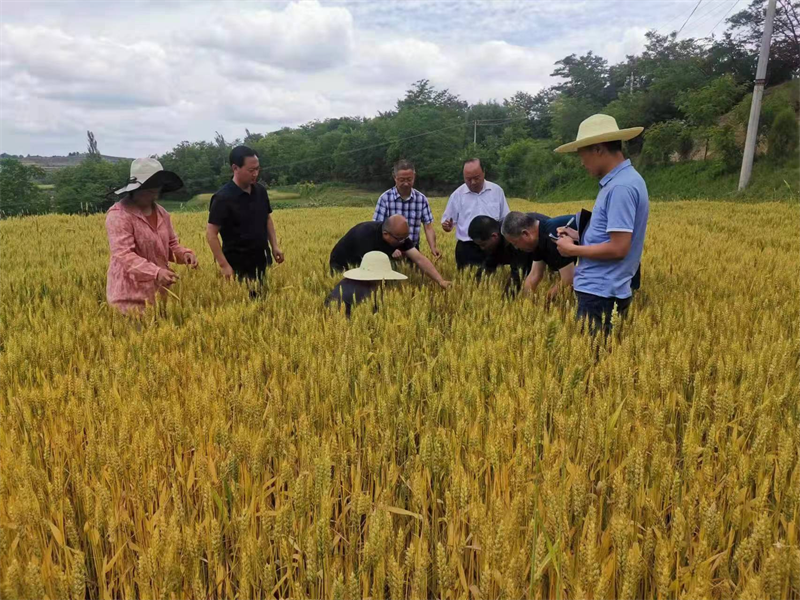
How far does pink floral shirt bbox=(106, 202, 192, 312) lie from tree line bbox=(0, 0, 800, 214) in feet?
20.6

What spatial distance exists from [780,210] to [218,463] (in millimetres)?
14583

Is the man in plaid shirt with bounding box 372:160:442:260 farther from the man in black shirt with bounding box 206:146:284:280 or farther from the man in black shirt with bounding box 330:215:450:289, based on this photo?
the man in black shirt with bounding box 206:146:284:280

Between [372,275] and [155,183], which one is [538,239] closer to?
[372,275]

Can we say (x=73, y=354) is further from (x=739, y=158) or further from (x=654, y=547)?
(x=739, y=158)

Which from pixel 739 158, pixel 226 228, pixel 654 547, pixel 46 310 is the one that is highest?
pixel 739 158

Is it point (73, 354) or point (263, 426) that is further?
point (73, 354)

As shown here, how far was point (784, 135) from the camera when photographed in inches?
814

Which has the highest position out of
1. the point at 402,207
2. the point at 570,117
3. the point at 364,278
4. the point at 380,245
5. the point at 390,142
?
the point at 390,142

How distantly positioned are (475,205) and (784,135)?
21956 mm

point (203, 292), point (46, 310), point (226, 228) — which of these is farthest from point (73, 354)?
point (226, 228)

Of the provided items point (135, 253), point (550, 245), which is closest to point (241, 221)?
point (135, 253)

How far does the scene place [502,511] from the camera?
1351 mm

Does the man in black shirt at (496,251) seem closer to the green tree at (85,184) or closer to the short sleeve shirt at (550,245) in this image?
the short sleeve shirt at (550,245)

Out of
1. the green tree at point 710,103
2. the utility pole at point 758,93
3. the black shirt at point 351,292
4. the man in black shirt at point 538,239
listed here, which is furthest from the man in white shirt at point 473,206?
the green tree at point 710,103
